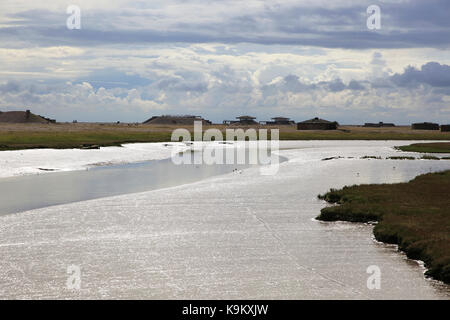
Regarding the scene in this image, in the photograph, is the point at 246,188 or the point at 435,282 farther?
the point at 246,188

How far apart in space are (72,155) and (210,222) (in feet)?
129

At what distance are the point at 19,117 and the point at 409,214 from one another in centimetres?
15989

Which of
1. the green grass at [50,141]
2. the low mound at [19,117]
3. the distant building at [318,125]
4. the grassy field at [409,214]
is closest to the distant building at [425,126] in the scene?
the distant building at [318,125]

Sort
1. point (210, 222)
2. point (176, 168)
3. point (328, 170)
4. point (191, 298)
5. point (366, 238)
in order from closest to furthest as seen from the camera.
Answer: point (191, 298) → point (366, 238) → point (210, 222) → point (328, 170) → point (176, 168)

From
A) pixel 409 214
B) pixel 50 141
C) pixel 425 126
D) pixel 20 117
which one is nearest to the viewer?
pixel 409 214

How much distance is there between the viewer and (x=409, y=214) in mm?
21469

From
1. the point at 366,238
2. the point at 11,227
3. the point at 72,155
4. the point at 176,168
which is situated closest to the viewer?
the point at 366,238

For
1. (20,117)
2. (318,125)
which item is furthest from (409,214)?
(20,117)

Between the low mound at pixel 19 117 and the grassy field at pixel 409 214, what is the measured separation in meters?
148

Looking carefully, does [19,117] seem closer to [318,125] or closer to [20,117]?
[20,117]

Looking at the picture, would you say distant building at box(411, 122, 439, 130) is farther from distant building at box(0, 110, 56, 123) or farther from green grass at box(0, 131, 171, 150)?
distant building at box(0, 110, 56, 123)

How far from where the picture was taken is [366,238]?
1927cm
